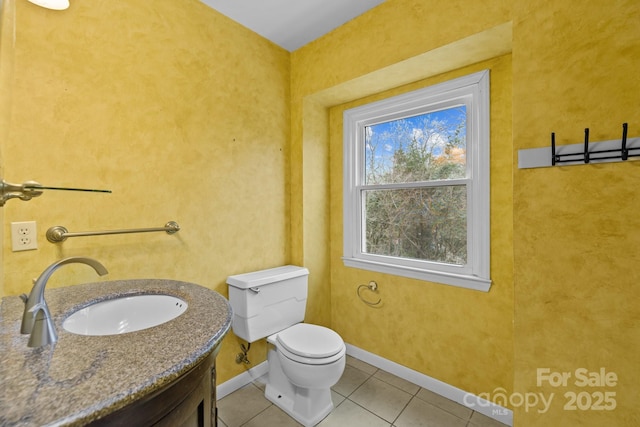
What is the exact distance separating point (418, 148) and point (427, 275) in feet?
3.04

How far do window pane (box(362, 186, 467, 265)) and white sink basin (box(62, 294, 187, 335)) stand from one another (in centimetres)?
158

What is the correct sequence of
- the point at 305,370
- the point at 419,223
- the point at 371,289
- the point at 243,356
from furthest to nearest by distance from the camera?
the point at 371,289 → the point at 419,223 → the point at 243,356 → the point at 305,370

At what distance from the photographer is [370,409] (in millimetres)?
1701

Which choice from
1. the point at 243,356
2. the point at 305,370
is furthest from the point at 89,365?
the point at 243,356

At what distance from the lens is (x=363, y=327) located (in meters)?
2.26

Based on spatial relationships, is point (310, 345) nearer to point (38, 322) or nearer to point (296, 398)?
point (296, 398)

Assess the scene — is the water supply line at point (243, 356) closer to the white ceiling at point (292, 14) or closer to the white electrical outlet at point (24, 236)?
the white electrical outlet at point (24, 236)

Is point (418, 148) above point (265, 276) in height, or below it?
above

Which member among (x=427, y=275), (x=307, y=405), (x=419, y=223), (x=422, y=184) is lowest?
(x=307, y=405)

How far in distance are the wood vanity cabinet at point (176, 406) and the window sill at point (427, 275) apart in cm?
150

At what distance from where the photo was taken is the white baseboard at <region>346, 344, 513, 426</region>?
1.63 meters

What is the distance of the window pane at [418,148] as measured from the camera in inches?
74.0

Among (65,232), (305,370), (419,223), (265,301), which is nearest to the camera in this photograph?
(65,232)

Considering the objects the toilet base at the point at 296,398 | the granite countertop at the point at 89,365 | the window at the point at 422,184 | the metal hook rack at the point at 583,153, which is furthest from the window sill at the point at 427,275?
the granite countertop at the point at 89,365
